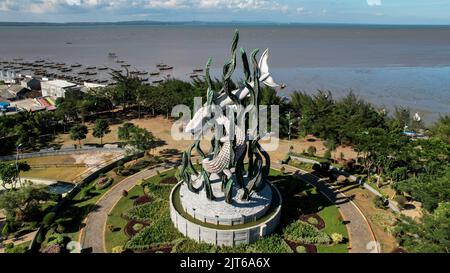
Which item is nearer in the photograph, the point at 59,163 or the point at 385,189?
the point at 385,189

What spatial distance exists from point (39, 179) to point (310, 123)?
38.8m

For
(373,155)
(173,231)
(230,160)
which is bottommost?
(173,231)

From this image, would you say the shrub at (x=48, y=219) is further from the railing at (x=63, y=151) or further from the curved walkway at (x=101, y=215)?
the railing at (x=63, y=151)

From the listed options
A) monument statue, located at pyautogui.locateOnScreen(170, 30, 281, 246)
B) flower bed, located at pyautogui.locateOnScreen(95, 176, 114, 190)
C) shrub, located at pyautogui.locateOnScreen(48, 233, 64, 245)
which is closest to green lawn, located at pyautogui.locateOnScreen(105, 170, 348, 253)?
monument statue, located at pyautogui.locateOnScreen(170, 30, 281, 246)

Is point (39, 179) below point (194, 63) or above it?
below

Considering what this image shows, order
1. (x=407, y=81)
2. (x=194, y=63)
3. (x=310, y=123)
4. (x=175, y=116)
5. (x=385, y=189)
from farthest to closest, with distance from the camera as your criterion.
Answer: (x=194, y=63)
(x=407, y=81)
(x=175, y=116)
(x=310, y=123)
(x=385, y=189)

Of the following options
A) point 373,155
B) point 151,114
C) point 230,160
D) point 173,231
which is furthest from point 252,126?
point 151,114

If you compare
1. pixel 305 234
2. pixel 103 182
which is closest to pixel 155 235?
pixel 103 182

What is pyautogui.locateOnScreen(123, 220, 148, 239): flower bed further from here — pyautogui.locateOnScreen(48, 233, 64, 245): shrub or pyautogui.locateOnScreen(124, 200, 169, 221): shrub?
pyautogui.locateOnScreen(48, 233, 64, 245): shrub

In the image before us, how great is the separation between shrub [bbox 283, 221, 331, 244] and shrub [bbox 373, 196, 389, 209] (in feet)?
26.3

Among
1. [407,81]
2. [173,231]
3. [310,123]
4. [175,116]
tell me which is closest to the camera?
[173,231]

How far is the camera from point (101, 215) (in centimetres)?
3275

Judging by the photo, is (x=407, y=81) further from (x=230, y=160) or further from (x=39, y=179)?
(x=39, y=179)

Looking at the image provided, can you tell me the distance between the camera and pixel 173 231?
1192 inches
